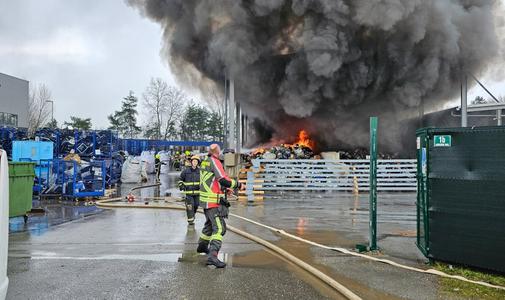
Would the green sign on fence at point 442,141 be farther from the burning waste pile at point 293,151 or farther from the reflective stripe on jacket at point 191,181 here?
the burning waste pile at point 293,151

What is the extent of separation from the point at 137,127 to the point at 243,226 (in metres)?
53.6

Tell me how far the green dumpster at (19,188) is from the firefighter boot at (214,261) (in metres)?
5.25

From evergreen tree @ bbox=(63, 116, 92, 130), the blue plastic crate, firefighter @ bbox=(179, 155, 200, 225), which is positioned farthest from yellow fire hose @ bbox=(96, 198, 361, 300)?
evergreen tree @ bbox=(63, 116, 92, 130)

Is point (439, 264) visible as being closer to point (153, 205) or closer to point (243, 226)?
point (243, 226)

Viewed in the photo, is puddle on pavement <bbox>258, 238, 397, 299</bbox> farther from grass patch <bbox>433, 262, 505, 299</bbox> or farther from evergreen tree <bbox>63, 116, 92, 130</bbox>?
evergreen tree <bbox>63, 116, 92, 130</bbox>

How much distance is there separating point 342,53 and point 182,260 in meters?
16.7

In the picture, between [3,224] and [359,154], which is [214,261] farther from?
[359,154]

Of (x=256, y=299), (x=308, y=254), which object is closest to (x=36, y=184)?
(x=308, y=254)

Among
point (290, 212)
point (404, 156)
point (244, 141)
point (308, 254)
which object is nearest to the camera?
point (308, 254)

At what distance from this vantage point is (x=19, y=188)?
29.1 feet

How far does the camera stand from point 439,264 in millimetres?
5484

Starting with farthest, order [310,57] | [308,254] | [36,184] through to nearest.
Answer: [310,57], [36,184], [308,254]

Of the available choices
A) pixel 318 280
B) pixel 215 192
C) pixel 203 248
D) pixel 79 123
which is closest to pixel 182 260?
pixel 203 248

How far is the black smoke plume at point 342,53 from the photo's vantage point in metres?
20.2
